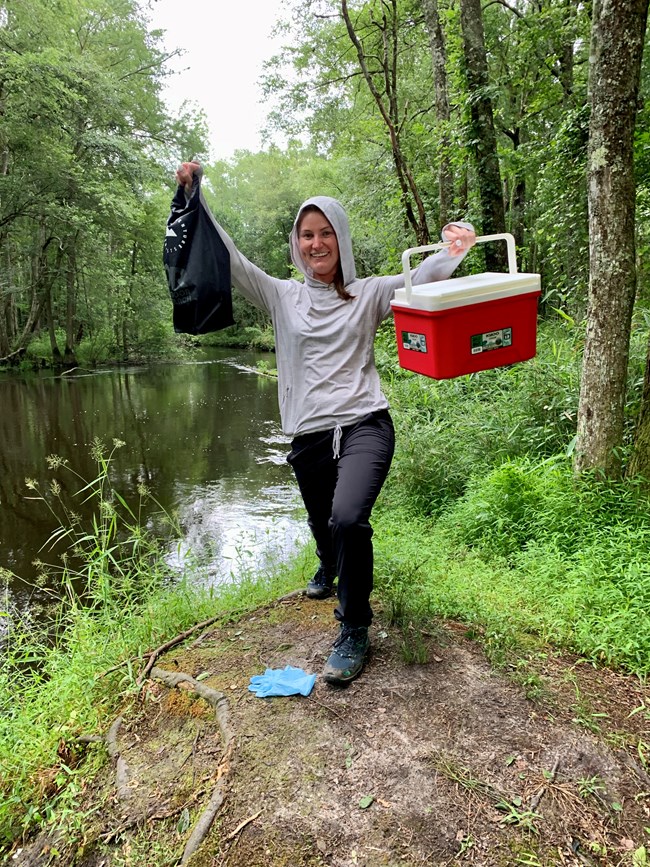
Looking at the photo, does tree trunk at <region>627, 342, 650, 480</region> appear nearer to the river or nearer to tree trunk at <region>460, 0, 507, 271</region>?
the river

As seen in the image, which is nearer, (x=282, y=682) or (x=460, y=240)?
(x=460, y=240)

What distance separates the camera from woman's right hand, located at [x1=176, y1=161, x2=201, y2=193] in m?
2.03

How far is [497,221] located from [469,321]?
5772 mm

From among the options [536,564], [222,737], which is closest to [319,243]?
[222,737]

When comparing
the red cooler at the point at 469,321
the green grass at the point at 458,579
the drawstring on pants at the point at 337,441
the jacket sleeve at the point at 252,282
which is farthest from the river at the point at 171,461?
the red cooler at the point at 469,321

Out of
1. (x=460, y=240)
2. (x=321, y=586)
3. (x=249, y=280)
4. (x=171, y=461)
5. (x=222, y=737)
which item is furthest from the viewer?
(x=171, y=461)

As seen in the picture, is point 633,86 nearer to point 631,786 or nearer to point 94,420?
point 631,786

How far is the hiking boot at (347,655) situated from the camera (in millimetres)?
2090

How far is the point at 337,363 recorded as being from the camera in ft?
7.27

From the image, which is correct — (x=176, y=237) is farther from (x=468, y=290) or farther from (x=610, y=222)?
(x=610, y=222)

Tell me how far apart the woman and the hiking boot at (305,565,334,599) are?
668 mm

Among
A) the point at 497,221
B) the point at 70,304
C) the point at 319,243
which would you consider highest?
the point at 70,304

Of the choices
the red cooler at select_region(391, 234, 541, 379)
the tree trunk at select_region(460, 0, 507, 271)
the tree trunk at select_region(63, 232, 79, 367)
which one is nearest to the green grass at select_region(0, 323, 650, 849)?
the red cooler at select_region(391, 234, 541, 379)

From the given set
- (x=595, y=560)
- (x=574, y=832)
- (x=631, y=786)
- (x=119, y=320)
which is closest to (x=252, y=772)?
(x=574, y=832)
